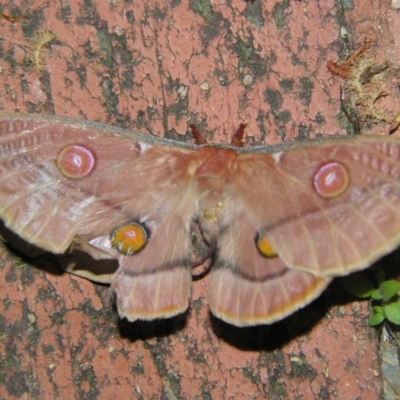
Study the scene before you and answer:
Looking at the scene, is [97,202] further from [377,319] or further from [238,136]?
[377,319]

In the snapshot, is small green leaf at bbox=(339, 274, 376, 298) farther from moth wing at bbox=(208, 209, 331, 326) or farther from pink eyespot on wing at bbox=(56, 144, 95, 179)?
pink eyespot on wing at bbox=(56, 144, 95, 179)

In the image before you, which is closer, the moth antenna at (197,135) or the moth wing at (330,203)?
the moth wing at (330,203)

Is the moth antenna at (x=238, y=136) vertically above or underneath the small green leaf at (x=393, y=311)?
above

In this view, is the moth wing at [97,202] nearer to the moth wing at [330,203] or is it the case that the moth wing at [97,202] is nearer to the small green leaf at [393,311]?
the moth wing at [330,203]

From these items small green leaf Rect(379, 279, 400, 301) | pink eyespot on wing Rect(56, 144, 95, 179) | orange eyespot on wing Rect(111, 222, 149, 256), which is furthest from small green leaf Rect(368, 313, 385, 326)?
pink eyespot on wing Rect(56, 144, 95, 179)

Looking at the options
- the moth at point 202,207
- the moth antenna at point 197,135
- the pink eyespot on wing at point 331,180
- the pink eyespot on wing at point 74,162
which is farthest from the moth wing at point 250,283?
the pink eyespot on wing at point 74,162

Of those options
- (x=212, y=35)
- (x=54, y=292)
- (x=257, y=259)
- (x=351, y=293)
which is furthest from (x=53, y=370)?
(x=212, y=35)
